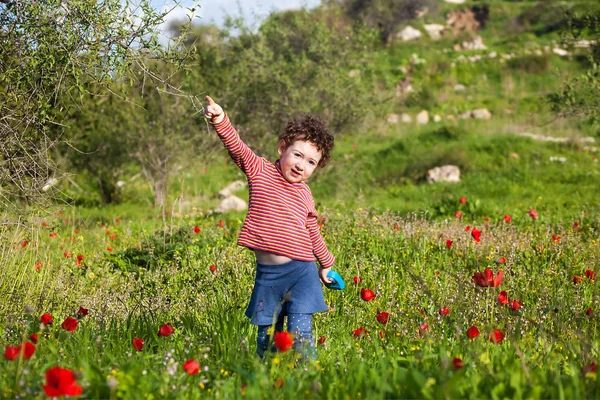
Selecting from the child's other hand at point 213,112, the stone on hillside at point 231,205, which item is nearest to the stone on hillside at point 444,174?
the stone on hillside at point 231,205

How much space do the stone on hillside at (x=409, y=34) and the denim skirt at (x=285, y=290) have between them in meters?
36.0

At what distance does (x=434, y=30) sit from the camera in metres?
40.9

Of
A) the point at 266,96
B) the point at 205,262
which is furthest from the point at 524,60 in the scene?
the point at 205,262

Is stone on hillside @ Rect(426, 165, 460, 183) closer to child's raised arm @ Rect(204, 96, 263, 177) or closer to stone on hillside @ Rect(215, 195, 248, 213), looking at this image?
stone on hillside @ Rect(215, 195, 248, 213)

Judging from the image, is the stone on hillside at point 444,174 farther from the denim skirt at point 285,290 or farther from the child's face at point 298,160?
the denim skirt at point 285,290

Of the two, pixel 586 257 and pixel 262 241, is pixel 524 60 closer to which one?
pixel 586 257

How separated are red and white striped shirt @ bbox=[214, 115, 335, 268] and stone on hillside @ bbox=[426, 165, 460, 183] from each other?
12.9 meters

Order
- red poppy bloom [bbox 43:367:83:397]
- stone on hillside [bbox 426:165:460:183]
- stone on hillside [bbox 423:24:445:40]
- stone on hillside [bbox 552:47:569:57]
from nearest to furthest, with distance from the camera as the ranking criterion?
red poppy bloom [bbox 43:367:83:397] < stone on hillside [bbox 426:165:460:183] < stone on hillside [bbox 552:47:569:57] < stone on hillside [bbox 423:24:445:40]

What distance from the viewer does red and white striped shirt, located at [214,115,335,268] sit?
4246mm

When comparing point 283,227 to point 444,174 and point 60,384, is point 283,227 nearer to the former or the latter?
point 60,384

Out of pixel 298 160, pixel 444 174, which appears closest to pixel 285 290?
pixel 298 160

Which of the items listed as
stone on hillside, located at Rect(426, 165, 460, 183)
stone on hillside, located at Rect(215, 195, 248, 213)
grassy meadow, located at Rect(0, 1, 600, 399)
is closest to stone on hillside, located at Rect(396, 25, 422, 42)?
grassy meadow, located at Rect(0, 1, 600, 399)

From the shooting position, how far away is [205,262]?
7117 mm

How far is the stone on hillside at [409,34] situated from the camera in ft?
126
